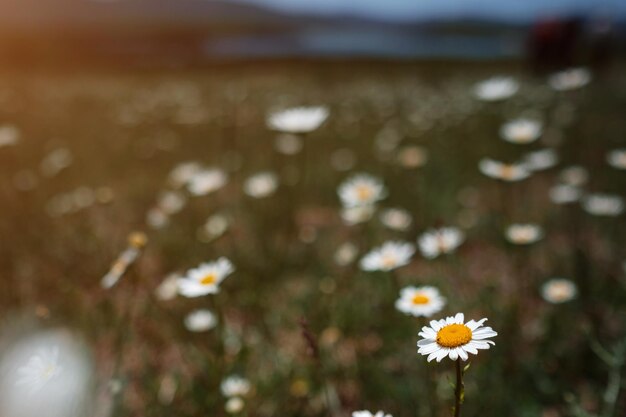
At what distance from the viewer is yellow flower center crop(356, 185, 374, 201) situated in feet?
7.70

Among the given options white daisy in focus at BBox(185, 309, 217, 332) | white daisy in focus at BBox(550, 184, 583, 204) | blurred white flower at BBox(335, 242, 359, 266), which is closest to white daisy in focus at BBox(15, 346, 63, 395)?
white daisy in focus at BBox(185, 309, 217, 332)

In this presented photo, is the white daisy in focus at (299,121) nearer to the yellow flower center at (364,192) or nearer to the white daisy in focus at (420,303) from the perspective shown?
the yellow flower center at (364,192)

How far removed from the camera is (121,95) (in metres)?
7.83

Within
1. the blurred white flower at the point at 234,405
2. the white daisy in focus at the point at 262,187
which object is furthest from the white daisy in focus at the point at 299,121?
the blurred white flower at the point at 234,405

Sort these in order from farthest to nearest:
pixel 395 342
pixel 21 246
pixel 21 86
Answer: pixel 21 86 → pixel 21 246 → pixel 395 342

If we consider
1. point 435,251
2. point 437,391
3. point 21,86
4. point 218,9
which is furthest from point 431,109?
point 218,9

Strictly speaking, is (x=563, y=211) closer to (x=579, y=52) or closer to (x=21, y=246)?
(x=21, y=246)

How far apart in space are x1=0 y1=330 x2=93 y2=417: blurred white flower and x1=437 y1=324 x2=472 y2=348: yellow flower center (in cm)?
92

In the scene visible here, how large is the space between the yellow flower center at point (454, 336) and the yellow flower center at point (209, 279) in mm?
748

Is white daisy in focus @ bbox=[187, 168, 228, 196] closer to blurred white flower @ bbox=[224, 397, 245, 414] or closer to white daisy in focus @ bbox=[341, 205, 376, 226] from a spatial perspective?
white daisy in focus @ bbox=[341, 205, 376, 226]

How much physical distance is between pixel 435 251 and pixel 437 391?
0.49 meters

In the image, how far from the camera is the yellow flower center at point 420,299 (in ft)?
4.53

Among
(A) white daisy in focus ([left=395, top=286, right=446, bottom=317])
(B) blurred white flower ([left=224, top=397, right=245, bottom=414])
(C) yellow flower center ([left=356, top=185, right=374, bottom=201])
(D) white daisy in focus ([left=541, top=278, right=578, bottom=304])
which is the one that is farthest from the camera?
(C) yellow flower center ([left=356, top=185, right=374, bottom=201])

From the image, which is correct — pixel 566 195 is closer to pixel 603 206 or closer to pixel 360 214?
pixel 603 206
